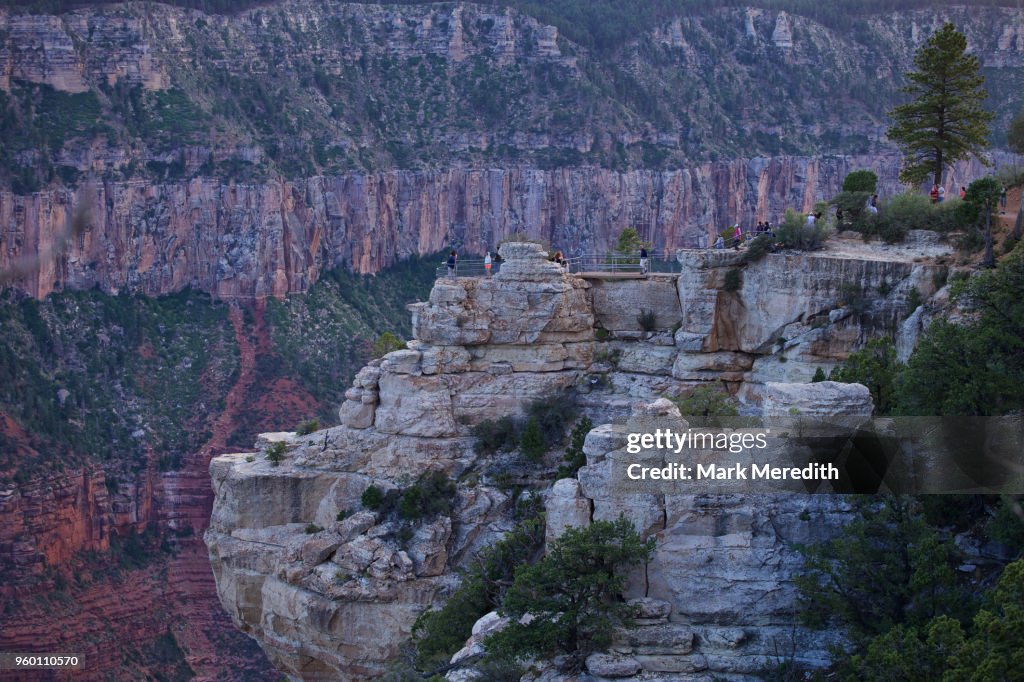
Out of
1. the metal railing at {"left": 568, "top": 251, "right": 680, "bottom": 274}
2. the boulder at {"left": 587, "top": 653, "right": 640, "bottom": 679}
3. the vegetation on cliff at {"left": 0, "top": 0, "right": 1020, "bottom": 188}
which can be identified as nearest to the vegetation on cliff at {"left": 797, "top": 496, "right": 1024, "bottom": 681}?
the boulder at {"left": 587, "top": 653, "right": 640, "bottom": 679}

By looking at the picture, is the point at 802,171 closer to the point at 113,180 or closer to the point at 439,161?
the point at 439,161

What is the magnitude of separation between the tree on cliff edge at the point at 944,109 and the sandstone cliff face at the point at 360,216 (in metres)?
43.4

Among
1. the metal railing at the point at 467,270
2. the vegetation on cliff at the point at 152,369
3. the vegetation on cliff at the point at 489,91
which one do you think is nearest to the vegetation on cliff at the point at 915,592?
the metal railing at the point at 467,270

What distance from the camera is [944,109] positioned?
43.7 meters

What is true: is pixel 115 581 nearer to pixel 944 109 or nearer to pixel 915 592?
pixel 944 109

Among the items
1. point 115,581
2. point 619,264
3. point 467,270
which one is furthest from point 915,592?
point 115,581

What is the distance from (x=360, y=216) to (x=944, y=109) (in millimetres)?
53279

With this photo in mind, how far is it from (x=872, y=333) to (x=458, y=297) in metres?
11.6

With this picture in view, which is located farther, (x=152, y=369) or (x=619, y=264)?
(x=152, y=369)

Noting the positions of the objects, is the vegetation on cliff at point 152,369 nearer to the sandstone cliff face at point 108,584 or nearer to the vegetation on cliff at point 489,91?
the sandstone cliff face at point 108,584

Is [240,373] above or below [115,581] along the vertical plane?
above

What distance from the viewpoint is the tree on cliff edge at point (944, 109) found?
43062 mm

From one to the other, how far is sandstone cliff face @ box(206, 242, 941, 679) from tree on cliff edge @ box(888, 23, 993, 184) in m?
4.84

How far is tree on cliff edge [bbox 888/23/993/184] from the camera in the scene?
141ft
